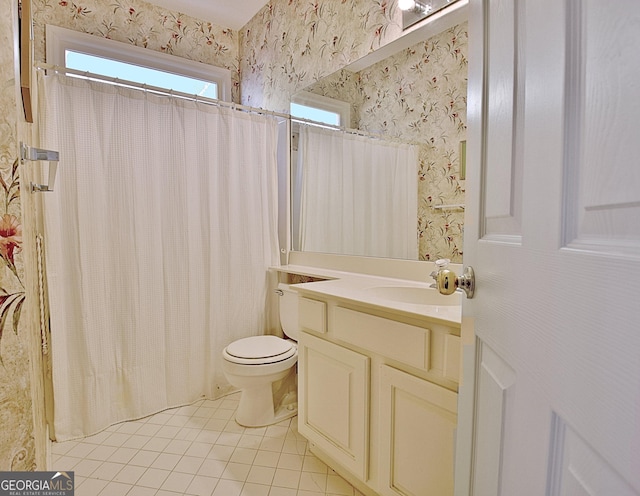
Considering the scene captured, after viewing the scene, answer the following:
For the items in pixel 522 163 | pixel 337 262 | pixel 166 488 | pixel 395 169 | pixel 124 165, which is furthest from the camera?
pixel 337 262

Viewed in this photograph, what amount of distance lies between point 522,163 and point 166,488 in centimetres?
175

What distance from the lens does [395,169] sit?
5.86ft

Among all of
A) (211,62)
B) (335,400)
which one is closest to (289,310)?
(335,400)

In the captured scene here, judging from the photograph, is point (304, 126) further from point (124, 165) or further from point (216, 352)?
point (216, 352)

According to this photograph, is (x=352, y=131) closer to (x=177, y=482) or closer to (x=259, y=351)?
(x=259, y=351)

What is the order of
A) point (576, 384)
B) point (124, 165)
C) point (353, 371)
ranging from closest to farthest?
point (576, 384) < point (353, 371) < point (124, 165)

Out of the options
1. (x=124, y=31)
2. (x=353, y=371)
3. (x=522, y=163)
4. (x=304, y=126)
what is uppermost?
(x=124, y=31)

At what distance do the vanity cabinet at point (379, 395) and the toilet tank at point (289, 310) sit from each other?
478mm

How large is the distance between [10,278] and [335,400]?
3.92 feet

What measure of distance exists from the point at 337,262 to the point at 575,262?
1.78 meters

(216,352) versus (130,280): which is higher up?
(130,280)

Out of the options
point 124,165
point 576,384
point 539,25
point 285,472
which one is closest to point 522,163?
point 539,25

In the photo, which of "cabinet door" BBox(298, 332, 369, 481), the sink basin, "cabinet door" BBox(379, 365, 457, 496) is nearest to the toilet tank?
"cabinet door" BBox(298, 332, 369, 481)

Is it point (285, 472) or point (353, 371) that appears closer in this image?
point (353, 371)
